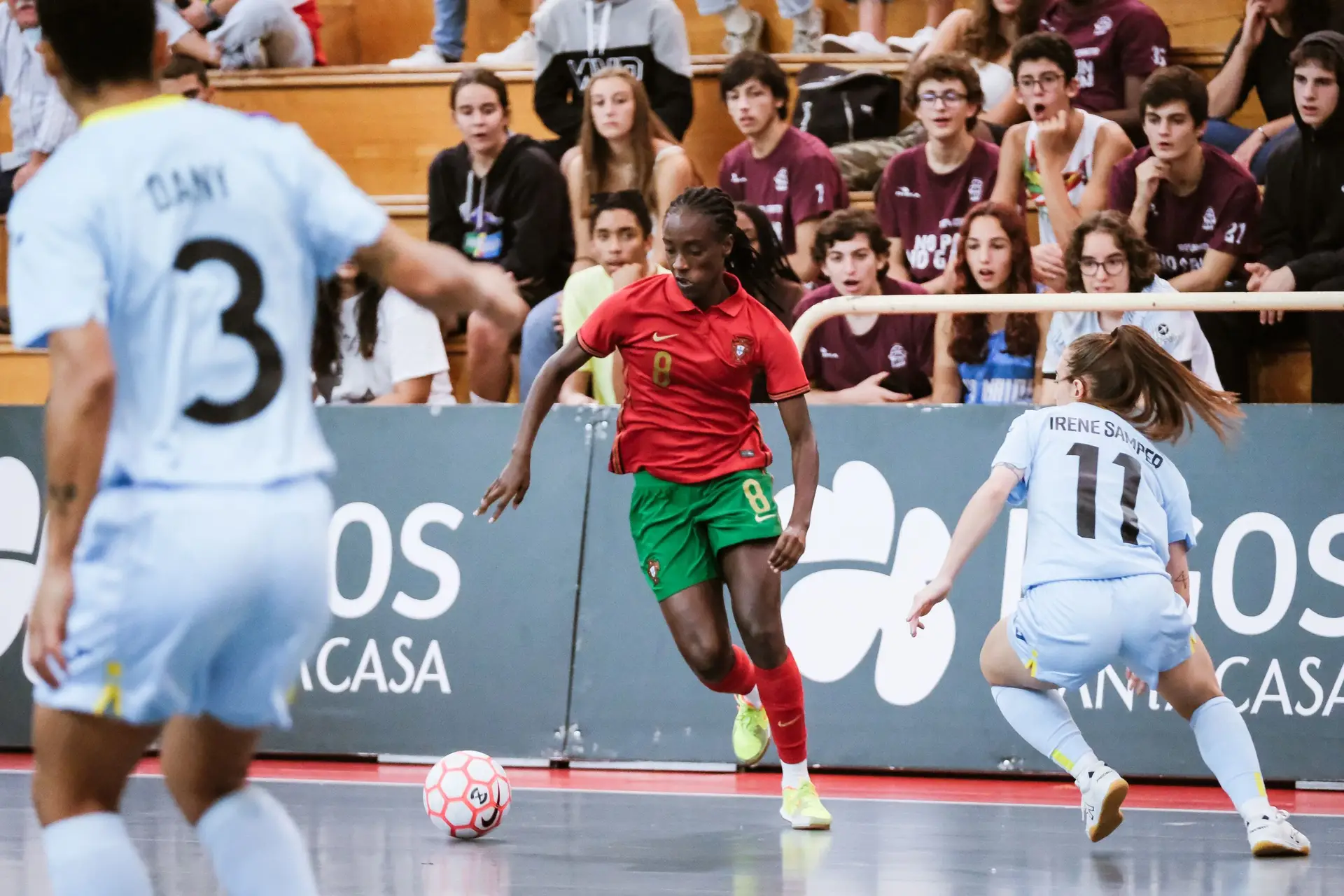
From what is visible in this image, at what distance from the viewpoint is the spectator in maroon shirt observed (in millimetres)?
8375

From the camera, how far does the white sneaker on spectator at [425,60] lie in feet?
39.6

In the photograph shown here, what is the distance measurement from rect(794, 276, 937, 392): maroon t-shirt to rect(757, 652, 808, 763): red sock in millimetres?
2691

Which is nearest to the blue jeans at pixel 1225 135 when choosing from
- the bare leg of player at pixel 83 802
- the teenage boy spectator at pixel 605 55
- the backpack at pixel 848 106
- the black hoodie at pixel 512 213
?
the backpack at pixel 848 106

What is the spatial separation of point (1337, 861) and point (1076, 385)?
175cm

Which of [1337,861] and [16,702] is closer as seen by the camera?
[1337,861]

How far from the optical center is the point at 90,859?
9.22 ft

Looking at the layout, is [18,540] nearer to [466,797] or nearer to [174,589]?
[466,797]

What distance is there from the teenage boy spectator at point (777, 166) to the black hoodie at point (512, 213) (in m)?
0.99

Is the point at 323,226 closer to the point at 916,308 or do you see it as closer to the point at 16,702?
the point at 916,308

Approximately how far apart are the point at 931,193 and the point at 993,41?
1.71 meters

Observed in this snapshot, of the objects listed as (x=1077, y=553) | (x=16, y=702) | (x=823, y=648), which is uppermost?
(x=1077, y=553)

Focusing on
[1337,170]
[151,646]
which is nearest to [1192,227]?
[1337,170]

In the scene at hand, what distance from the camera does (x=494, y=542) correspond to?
25.7 feet

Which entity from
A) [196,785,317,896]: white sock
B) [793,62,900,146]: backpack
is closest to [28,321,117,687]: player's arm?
[196,785,317,896]: white sock
